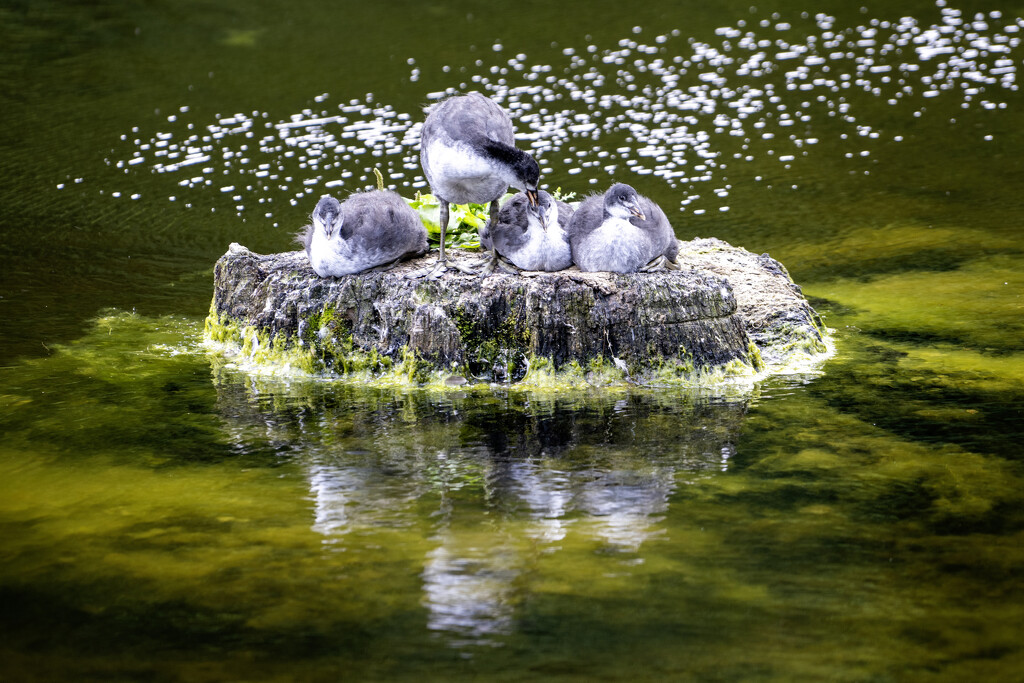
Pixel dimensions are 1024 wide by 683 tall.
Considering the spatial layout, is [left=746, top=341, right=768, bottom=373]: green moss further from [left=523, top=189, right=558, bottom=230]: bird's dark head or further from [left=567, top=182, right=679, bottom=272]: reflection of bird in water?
[left=523, top=189, right=558, bottom=230]: bird's dark head

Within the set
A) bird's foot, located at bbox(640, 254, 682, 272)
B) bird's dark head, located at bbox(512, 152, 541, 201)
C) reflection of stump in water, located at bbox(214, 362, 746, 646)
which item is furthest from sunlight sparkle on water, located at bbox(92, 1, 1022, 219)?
reflection of stump in water, located at bbox(214, 362, 746, 646)

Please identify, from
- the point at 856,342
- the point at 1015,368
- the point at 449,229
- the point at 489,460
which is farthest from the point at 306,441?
the point at 1015,368

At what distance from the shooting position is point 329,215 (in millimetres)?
8195

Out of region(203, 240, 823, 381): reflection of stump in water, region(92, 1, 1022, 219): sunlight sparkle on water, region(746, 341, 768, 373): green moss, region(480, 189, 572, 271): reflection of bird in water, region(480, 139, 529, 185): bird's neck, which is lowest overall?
region(746, 341, 768, 373): green moss

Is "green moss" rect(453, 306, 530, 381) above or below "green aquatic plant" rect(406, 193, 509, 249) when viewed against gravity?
below

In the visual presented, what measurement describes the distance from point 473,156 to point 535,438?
75.5 inches

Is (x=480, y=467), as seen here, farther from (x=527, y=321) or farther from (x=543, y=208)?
(x=543, y=208)

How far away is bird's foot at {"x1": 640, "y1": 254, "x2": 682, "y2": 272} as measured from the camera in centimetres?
824

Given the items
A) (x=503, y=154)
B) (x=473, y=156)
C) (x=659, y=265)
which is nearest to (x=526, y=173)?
(x=503, y=154)

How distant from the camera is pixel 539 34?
19.2 meters

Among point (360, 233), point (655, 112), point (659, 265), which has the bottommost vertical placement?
point (659, 265)

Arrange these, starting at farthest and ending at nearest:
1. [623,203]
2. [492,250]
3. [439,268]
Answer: [439,268] → [492,250] → [623,203]

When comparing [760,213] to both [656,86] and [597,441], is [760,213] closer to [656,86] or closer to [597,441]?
[656,86]

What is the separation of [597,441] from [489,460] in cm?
69
